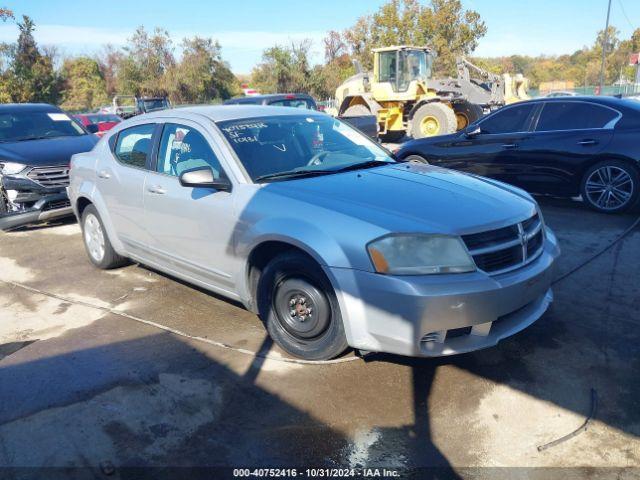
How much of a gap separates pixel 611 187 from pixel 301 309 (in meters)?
5.25

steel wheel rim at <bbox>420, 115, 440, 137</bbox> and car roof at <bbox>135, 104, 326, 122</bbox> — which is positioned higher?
car roof at <bbox>135, 104, 326, 122</bbox>

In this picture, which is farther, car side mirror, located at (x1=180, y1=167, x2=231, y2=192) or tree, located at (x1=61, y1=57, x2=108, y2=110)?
tree, located at (x1=61, y1=57, x2=108, y2=110)

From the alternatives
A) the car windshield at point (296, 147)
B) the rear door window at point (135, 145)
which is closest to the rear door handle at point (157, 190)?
the rear door window at point (135, 145)

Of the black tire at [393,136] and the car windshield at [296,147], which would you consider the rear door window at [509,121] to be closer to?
the car windshield at [296,147]

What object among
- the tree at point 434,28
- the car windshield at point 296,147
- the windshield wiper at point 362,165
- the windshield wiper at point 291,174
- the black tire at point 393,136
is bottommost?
the black tire at point 393,136

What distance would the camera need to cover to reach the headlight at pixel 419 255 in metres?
2.96

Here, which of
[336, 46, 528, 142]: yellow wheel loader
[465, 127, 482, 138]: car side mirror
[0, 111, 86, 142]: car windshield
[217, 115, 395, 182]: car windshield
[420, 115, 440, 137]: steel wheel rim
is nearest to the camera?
[217, 115, 395, 182]: car windshield

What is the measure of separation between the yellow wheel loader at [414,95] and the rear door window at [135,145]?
12.2 meters

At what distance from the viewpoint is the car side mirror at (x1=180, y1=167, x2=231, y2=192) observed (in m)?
3.71

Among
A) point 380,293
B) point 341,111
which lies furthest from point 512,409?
point 341,111

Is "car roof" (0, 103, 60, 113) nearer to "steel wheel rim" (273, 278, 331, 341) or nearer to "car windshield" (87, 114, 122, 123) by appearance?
"steel wheel rim" (273, 278, 331, 341)

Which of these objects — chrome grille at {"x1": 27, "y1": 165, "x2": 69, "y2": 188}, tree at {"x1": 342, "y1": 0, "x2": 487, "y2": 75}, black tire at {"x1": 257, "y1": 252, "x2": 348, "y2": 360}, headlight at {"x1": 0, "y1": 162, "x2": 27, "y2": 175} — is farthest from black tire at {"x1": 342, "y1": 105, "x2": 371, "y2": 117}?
tree at {"x1": 342, "y1": 0, "x2": 487, "y2": 75}

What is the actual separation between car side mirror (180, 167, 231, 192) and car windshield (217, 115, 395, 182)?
0.65 feet

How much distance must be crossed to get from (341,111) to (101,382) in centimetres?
1651
